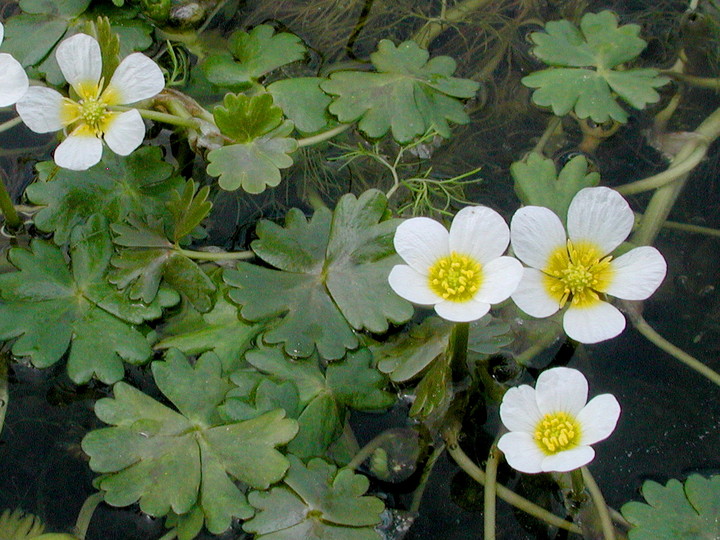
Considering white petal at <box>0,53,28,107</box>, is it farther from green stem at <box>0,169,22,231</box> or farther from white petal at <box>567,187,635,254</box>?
white petal at <box>567,187,635,254</box>

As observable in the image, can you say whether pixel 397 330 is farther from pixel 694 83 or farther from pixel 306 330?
pixel 694 83

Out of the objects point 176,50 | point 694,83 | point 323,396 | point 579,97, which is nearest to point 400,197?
point 579,97

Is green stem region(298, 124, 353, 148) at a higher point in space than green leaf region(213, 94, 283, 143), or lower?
lower

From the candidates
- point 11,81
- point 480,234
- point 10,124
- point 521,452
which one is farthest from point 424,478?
point 10,124

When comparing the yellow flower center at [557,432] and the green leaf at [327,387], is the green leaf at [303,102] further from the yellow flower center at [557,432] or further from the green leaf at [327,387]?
the yellow flower center at [557,432]

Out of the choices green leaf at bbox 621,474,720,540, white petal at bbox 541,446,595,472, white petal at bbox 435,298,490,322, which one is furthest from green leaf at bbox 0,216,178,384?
green leaf at bbox 621,474,720,540

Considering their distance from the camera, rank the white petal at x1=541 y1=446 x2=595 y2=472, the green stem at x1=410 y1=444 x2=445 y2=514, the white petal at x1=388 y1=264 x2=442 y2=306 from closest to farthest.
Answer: the white petal at x1=541 y1=446 x2=595 y2=472 < the white petal at x1=388 y1=264 x2=442 y2=306 < the green stem at x1=410 y1=444 x2=445 y2=514

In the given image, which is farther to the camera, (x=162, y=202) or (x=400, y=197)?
(x=400, y=197)
